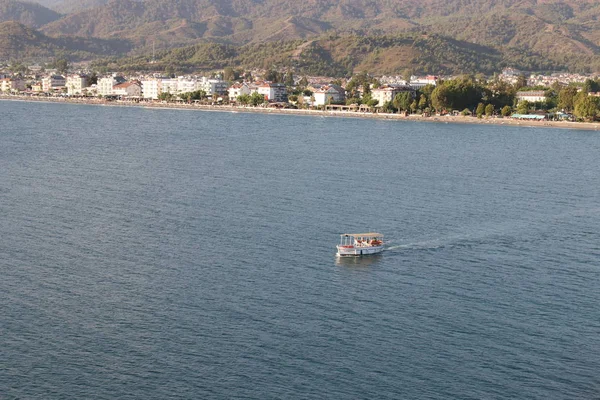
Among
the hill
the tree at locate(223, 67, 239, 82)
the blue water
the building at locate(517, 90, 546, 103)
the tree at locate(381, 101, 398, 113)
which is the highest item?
the hill

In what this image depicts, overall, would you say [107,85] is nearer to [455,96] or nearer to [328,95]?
[328,95]

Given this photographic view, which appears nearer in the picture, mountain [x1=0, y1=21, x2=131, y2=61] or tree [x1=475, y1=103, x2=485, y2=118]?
tree [x1=475, y1=103, x2=485, y2=118]

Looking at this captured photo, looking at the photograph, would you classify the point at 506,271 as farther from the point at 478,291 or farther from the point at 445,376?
the point at 445,376

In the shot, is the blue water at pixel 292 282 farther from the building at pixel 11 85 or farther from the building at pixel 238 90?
the building at pixel 11 85

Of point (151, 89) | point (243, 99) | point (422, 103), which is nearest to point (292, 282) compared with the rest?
point (422, 103)

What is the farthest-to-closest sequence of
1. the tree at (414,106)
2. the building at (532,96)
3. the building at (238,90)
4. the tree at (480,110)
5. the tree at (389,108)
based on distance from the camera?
the building at (238,90), the building at (532,96), the tree at (389,108), the tree at (414,106), the tree at (480,110)

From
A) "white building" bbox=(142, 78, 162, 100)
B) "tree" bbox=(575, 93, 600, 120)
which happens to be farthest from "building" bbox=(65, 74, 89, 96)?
"tree" bbox=(575, 93, 600, 120)

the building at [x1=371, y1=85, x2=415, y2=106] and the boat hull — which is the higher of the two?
the building at [x1=371, y1=85, x2=415, y2=106]

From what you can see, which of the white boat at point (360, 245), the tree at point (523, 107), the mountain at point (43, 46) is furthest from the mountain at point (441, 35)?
the white boat at point (360, 245)

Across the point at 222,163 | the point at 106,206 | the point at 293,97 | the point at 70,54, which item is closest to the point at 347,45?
the point at 293,97

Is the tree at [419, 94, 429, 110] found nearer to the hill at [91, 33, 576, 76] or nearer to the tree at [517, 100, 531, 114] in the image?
the tree at [517, 100, 531, 114]
